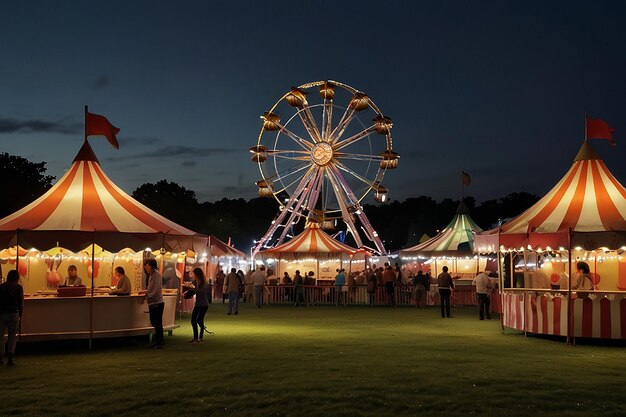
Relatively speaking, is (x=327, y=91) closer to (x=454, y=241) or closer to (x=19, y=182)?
(x=454, y=241)

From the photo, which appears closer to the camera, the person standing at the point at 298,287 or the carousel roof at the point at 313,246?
the person standing at the point at 298,287

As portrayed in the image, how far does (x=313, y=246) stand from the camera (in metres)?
36.0

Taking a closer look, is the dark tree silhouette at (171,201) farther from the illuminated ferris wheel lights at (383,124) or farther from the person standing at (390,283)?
the person standing at (390,283)

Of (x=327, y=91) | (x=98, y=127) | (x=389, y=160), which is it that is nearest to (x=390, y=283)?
(x=389, y=160)

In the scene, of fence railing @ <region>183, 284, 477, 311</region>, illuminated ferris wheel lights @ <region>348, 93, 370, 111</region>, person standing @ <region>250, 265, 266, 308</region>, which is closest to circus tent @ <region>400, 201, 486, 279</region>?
fence railing @ <region>183, 284, 477, 311</region>

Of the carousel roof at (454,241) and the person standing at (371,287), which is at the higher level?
the carousel roof at (454,241)

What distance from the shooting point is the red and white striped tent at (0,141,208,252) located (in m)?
14.5

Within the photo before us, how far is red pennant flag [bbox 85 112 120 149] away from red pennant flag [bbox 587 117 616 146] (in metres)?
11.5

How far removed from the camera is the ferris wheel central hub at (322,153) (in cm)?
3747

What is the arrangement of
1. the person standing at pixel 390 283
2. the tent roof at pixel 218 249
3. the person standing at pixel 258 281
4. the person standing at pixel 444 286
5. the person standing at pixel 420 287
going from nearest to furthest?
the tent roof at pixel 218 249
the person standing at pixel 444 286
the person standing at pixel 420 287
the person standing at pixel 258 281
the person standing at pixel 390 283

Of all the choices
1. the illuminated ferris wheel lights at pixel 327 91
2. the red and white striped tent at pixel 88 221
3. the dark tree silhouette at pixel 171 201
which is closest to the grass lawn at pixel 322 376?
the red and white striped tent at pixel 88 221

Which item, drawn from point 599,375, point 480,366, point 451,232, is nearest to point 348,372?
point 480,366

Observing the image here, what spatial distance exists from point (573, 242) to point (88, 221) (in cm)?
971

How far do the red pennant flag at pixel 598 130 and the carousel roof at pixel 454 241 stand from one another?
1450cm
